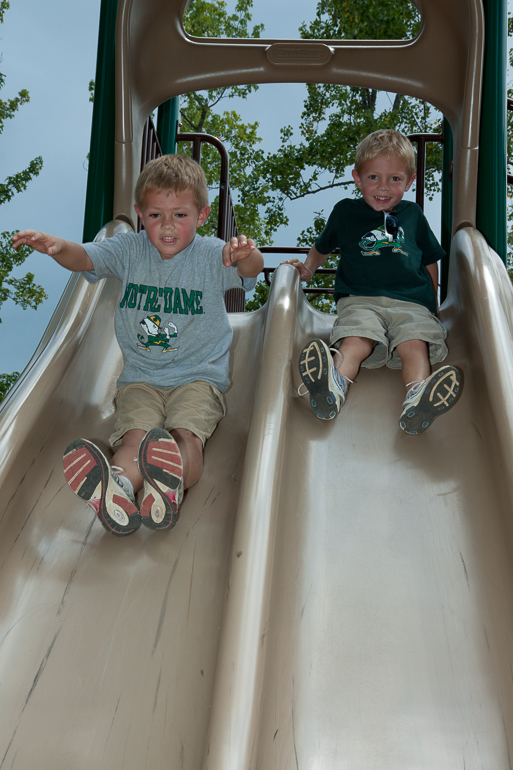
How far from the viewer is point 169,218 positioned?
2057 millimetres

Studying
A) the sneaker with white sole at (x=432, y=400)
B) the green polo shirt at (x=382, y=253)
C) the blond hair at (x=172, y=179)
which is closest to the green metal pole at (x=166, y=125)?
the green polo shirt at (x=382, y=253)

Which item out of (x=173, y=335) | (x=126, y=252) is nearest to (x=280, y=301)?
(x=173, y=335)

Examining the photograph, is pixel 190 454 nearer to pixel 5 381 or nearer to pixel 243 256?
pixel 243 256

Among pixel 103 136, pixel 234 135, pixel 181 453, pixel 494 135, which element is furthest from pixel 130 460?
pixel 234 135

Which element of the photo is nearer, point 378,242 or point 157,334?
point 157,334

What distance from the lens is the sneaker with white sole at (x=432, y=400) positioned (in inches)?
67.5

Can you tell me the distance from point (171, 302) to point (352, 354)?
23.7 inches

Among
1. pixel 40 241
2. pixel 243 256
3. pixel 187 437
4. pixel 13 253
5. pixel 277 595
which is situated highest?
pixel 40 241

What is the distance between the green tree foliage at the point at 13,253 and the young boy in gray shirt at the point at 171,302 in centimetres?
828

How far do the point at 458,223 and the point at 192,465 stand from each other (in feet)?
5.34

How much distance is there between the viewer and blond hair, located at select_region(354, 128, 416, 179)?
2.41 meters

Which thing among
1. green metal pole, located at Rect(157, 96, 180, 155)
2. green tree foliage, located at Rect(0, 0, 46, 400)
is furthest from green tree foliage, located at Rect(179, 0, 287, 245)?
green metal pole, located at Rect(157, 96, 180, 155)

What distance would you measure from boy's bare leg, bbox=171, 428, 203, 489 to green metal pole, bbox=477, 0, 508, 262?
1584 millimetres

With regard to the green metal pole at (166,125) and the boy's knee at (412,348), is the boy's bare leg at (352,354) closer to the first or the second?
the boy's knee at (412,348)
